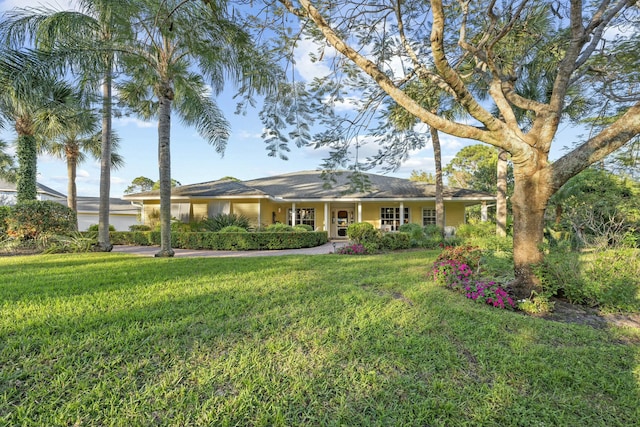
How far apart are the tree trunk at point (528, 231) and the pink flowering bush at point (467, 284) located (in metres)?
0.37

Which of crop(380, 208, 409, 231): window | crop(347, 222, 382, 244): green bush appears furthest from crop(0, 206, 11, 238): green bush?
crop(380, 208, 409, 231): window

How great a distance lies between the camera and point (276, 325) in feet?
11.2

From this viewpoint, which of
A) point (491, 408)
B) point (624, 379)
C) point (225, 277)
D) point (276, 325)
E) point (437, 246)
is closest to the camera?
point (491, 408)

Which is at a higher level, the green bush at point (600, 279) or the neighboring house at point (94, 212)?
the neighboring house at point (94, 212)

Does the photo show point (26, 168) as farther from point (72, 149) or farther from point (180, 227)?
point (180, 227)

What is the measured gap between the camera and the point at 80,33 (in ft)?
27.6

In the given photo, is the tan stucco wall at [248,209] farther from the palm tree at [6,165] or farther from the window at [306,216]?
the palm tree at [6,165]

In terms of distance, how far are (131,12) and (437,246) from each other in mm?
13068

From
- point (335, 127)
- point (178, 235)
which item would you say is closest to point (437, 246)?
point (335, 127)

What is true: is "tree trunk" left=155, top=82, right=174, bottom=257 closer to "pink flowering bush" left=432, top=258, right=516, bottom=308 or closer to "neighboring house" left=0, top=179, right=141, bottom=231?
"pink flowering bush" left=432, top=258, right=516, bottom=308

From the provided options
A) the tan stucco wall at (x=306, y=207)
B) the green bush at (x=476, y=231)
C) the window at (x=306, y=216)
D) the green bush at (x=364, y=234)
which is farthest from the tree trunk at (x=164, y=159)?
the green bush at (x=476, y=231)

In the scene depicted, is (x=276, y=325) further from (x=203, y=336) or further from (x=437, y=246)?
(x=437, y=246)

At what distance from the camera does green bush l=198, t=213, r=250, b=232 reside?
49.9 feet

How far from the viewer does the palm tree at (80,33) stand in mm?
7449
